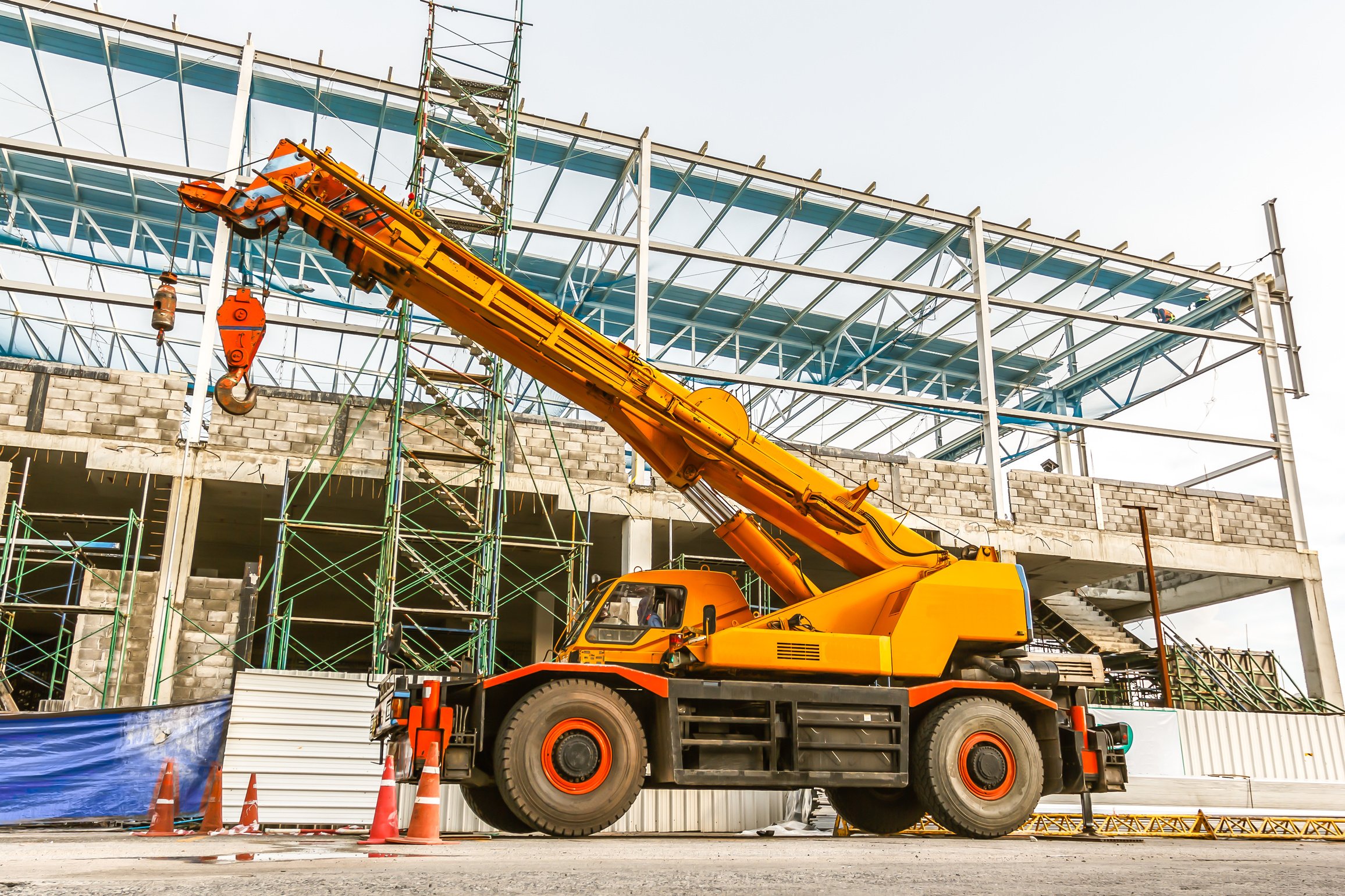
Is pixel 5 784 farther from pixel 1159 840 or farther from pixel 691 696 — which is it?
pixel 1159 840

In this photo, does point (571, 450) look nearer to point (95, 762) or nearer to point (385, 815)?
point (95, 762)

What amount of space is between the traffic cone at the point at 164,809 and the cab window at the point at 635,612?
4416 mm

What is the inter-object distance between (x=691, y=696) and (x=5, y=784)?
7796mm

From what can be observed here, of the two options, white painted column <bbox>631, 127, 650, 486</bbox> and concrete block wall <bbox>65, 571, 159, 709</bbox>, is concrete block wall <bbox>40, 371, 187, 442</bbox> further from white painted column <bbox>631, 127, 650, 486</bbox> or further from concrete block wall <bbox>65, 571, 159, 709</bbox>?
white painted column <bbox>631, 127, 650, 486</bbox>

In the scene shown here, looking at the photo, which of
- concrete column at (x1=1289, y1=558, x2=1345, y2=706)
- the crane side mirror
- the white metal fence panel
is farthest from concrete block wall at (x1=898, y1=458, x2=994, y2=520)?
the crane side mirror

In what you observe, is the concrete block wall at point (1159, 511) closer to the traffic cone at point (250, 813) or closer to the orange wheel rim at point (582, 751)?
the orange wheel rim at point (582, 751)

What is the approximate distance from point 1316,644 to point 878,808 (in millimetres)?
19245

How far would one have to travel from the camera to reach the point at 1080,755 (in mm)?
9953

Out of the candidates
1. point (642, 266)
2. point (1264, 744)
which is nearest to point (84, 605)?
point (642, 266)

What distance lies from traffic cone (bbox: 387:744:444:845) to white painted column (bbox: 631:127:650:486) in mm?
12799

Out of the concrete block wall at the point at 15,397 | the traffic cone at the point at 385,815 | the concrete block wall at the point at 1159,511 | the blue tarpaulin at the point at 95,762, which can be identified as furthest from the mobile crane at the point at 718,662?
the concrete block wall at the point at 1159,511

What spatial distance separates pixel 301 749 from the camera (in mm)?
12875

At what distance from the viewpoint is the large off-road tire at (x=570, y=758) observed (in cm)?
838

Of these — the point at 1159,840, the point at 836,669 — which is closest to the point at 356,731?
the point at 836,669
